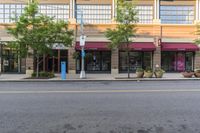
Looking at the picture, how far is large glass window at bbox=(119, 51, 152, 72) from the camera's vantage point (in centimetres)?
3400

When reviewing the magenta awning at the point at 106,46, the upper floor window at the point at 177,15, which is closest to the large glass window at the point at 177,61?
the magenta awning at the point at 106,46

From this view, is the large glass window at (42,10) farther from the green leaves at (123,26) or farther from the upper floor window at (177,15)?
the upper floor window at (177,15)

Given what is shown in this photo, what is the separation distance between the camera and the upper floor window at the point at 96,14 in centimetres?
3425

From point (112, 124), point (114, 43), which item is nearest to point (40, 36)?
point (114, 43)

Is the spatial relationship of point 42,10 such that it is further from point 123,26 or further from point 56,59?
point 123,26

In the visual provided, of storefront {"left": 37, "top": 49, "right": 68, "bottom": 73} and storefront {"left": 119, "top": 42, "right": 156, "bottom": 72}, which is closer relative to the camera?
storefront {"left": 37, "top": 49, "right": 68, "bottom": 73}

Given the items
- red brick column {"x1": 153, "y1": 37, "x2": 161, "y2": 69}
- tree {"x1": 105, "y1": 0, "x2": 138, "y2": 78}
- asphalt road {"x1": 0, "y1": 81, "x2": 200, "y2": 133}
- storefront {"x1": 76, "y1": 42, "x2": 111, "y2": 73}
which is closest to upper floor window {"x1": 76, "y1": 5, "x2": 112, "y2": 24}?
storefront {"x1": 76, "y1": 42, "x2": 111, "y2": 73}

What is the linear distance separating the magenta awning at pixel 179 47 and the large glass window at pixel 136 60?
1.88m

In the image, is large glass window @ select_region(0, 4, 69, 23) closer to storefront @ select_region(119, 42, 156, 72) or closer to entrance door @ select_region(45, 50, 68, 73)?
entrance door @ select_region(45, 50, 68, 73)

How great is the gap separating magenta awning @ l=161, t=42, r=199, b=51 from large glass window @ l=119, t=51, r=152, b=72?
1.88m

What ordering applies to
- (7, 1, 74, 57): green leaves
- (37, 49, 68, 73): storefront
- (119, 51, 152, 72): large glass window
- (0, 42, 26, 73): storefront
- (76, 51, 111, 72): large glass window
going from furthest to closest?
(119, 51, 152, 72): large glass window
(76, 51, 111, 72): large glass window
(37, 49, 68, 73): storefront
(0, 42, 26, 73): storefront
(7, 1, 74, 57): green leaves

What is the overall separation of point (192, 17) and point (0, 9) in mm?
21399

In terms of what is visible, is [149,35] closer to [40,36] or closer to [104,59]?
[104,59]

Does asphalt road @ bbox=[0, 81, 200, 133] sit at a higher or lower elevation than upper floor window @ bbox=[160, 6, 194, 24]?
lower
